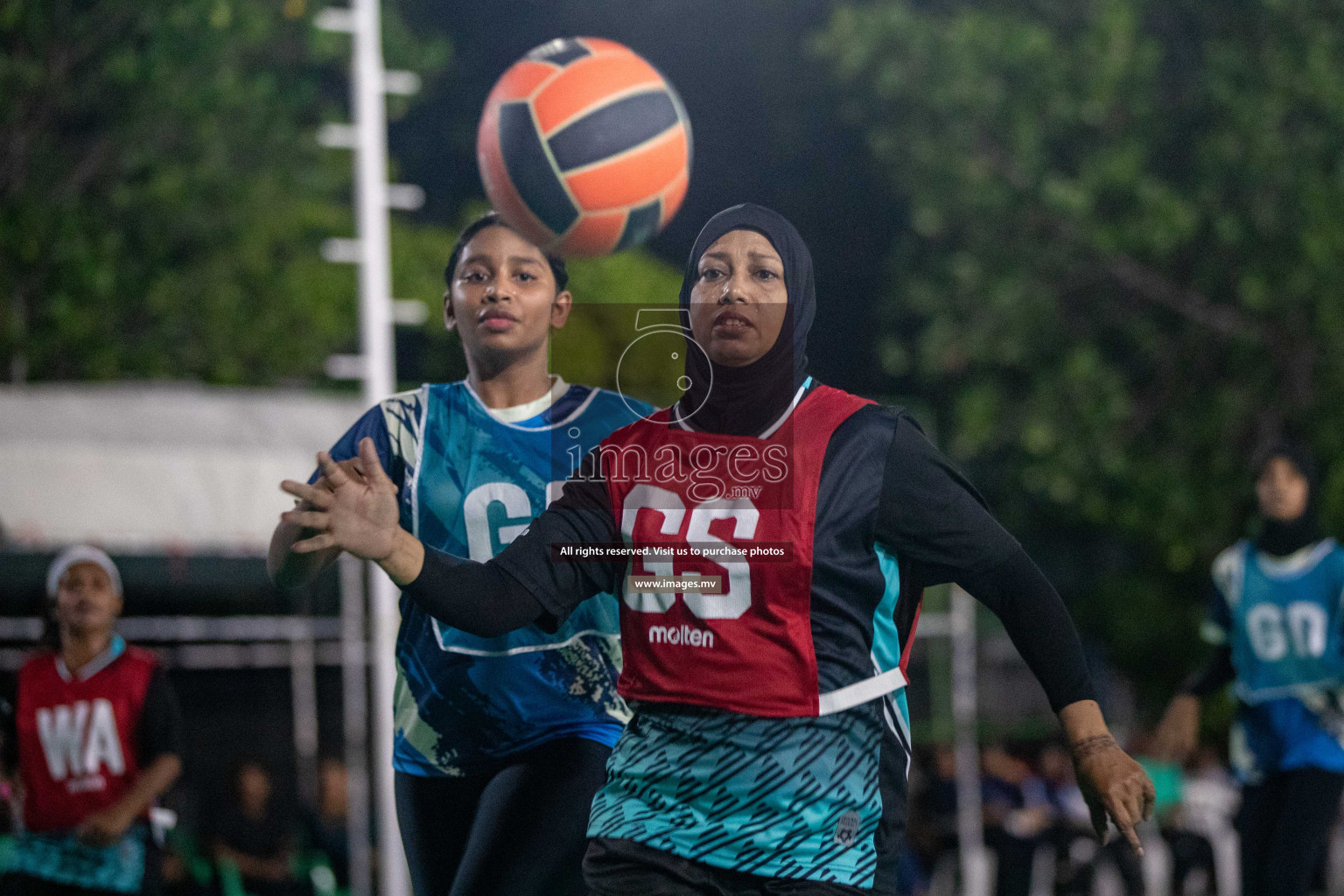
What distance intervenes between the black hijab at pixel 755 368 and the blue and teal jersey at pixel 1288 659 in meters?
4.48

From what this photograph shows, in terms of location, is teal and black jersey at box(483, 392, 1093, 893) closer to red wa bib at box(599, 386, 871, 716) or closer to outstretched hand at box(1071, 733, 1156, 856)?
red wa bib at box(599, 386, 871, 716)

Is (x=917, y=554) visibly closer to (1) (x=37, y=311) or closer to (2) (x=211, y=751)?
(2) (x=211, y=751)

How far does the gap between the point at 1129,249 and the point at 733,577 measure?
50.4 ft

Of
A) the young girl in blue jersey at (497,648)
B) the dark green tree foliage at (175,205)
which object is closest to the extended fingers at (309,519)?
the young girl in blue jersey at (497,648)

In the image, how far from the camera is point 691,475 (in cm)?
279

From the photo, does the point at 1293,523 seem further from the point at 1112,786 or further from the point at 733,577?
the point at 733,577

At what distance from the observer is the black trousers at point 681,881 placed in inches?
107

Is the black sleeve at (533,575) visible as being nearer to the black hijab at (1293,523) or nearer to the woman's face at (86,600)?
the woman's face at (86,600)

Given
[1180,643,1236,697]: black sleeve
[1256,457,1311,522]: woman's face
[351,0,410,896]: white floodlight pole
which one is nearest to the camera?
[1256,457,1311,522]: woman's face

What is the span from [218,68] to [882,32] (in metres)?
7.87

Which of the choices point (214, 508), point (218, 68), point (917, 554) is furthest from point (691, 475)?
point (218, 68)

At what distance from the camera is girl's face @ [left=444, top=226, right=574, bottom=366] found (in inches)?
146

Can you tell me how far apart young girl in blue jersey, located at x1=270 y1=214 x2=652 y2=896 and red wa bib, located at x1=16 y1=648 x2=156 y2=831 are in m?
2.13

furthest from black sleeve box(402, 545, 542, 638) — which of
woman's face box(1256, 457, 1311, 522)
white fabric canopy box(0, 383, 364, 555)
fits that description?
white fabric canopy box(0, 383, 364, 555)
